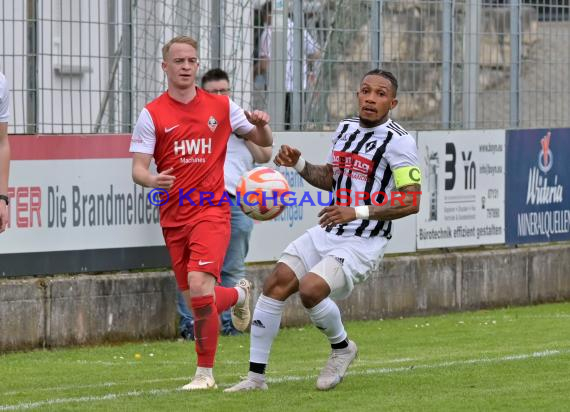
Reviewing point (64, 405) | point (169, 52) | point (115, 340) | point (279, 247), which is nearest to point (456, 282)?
point (279, 247)

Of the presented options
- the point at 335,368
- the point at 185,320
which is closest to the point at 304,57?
the point at 185,320

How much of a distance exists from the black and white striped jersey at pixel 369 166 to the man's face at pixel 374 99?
0.07 metres

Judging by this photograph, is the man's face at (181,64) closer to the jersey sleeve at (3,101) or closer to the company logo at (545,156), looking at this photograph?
the jersey sleeve at (3,101)

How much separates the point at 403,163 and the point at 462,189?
6.52 m

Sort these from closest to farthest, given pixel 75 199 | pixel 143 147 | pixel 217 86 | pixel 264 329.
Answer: pixel 264 329 → pixel 143 147 → pixel 75 199 → pixel 217 86

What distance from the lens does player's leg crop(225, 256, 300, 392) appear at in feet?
30.4

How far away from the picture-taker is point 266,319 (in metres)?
9.32

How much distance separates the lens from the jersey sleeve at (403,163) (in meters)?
9.27

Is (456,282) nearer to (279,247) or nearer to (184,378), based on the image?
(279,247)

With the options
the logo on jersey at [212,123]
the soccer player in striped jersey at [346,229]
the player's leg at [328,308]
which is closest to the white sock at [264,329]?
the soccer player in striped jersey at [346,229]

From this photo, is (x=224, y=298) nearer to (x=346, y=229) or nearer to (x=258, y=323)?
(x=258, y=323)

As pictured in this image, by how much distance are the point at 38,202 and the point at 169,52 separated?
115 inches

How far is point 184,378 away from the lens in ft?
34.0

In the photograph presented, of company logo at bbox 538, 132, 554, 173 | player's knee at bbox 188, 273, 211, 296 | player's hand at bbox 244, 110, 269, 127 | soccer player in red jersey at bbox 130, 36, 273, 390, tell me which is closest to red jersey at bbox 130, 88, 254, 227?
soccer player in red jersey at bbox 130, 36, 273, 390
